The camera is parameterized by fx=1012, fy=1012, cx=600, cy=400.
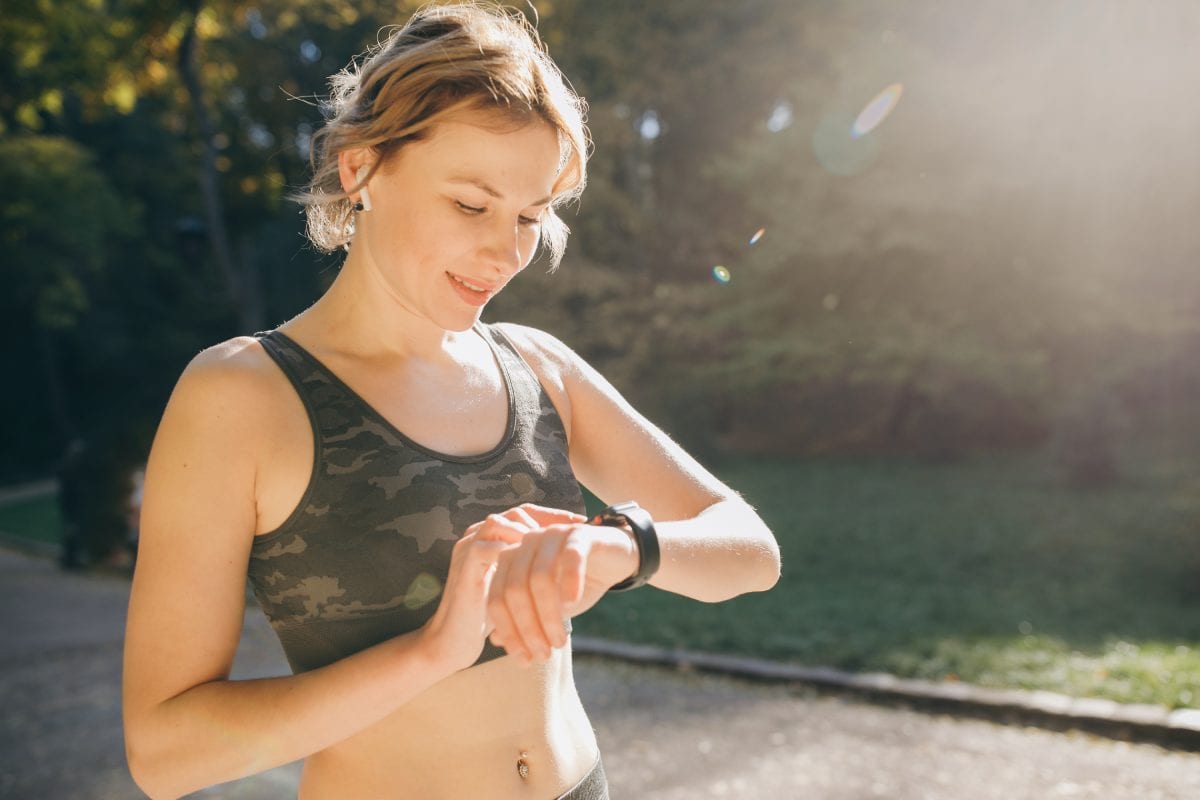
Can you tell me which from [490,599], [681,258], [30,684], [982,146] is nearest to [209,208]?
[30,684]

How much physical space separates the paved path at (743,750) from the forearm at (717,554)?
3769mm

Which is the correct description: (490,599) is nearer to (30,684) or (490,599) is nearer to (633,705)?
(633,705)

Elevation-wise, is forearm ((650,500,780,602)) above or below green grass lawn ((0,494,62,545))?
below

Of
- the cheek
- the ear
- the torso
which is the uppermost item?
the ear

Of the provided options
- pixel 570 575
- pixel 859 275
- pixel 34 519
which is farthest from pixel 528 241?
pixel 34 519

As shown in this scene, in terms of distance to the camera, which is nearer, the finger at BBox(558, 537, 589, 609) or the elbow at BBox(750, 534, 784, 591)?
the finger at BBox(558, 537, 589, 609)

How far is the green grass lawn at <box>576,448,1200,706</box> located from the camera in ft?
20.8

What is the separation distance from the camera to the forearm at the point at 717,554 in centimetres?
137

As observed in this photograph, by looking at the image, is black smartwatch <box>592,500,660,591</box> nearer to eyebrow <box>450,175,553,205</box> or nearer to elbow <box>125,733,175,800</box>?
eyebrow <box>450,175,553,205</box>

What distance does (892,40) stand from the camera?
45.8 feet

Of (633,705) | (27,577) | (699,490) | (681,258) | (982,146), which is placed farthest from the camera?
(681,258)

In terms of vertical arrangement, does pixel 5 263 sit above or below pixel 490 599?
above

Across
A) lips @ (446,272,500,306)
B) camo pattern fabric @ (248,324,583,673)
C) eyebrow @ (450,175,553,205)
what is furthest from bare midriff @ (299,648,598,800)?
eyebrow @ (450,175,553,205)

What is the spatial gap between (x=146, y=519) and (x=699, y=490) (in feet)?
2.76
